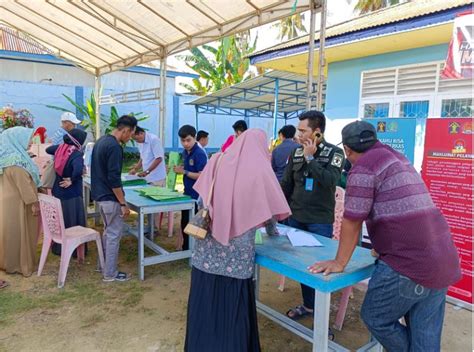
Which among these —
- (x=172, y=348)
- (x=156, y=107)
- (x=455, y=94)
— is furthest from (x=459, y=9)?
(x=156, y=107)

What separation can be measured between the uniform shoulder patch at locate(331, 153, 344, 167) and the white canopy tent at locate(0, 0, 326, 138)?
1.39 meters

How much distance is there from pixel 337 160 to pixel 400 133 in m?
1.75

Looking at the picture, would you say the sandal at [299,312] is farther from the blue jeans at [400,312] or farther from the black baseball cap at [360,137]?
the black baseball cap at [360,137]

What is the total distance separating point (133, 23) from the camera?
234 inches

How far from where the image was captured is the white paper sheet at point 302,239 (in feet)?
7.79

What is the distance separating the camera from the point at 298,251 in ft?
7.38

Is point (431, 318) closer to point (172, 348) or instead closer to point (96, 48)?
point (172, 348)

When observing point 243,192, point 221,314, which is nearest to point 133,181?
point 221,314

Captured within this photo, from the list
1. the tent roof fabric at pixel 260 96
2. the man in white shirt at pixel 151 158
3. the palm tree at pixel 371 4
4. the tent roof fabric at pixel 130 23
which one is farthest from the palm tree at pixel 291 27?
the man in white shirt at pixel 151 158

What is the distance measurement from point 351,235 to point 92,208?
5.72 meters

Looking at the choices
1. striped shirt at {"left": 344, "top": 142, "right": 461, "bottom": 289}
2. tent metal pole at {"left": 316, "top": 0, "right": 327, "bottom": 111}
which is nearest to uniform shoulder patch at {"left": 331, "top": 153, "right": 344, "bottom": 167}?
striped shirt at {"left": 344, "top": 142, "right": 461, "bottom": 289}

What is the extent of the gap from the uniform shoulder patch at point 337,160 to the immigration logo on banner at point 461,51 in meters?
1.79

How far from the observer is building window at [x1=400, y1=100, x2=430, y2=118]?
243 inches

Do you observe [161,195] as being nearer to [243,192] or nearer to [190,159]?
[190,159]
